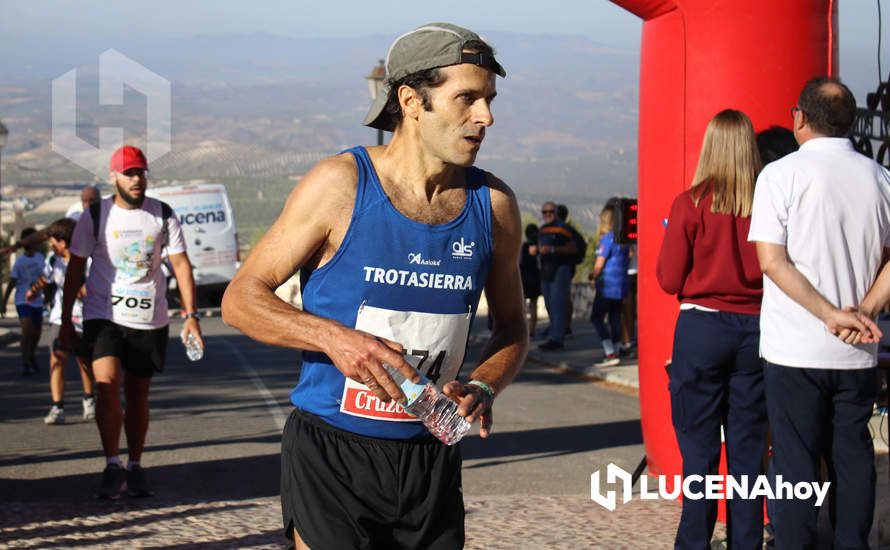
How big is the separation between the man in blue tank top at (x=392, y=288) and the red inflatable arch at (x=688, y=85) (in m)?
4.15

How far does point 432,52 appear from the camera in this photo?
11.0 ft

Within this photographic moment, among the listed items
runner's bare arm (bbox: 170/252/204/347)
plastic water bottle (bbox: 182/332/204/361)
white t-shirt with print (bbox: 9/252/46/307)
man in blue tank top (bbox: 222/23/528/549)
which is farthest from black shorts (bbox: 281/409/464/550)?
white t-shirt with print (bbox: 9/252/46/307)

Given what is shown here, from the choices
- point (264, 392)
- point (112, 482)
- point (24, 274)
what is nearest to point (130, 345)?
point (112, 482)

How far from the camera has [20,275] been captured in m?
16.2

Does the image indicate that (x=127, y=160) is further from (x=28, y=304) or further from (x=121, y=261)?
(x=28, y=304)

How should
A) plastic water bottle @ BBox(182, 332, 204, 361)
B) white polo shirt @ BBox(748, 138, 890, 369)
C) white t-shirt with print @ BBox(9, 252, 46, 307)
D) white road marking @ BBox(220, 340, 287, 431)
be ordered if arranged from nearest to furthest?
white polo shirt @ BBox(748, 138, 890, 369), plastic water bottle @ BBox(182, 332, 204, 361), white road marking @ BBox(220, 340, 287, 431), white t-shirt with print @ BBox(9, 252, 46, 307)

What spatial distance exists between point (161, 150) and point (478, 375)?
18045cm

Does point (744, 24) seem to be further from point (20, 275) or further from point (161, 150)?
point (161, 150)

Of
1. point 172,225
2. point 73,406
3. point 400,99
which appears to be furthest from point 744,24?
point 73,406

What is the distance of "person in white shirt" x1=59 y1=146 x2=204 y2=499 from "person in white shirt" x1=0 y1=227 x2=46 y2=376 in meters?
7.22

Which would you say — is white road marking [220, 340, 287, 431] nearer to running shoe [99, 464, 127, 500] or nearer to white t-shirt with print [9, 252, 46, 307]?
running shoe [99, 464, 127, 500]

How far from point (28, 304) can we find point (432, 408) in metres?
12.8

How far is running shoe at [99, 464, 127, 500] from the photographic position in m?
7.64

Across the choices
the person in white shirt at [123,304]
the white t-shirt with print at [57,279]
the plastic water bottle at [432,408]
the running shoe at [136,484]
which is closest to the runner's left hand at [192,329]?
Result: the person in white shirt at [123,304]
